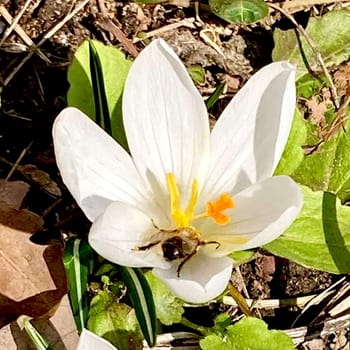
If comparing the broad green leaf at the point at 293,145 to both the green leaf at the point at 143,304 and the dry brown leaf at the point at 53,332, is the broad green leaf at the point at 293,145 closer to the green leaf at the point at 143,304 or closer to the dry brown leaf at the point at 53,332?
the green leaf at the point at 143,304

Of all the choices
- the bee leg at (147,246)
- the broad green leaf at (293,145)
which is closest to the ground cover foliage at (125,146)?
the broad green leaf at (293,145)

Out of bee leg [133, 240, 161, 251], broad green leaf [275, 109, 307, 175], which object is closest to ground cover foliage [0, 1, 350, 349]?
broad green leaf [275, 109, 307, 175]

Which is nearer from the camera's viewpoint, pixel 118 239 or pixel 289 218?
pixel 289 218

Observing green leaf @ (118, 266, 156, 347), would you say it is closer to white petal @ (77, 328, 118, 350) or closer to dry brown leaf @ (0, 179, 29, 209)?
white petal @ (77, 328, 118, 350)

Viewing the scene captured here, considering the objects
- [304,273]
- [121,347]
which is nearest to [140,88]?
[121,347]

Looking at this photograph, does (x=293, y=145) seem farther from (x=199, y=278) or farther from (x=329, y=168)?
(x=199, y=278)

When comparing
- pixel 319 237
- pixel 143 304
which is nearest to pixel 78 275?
pixel 143 304

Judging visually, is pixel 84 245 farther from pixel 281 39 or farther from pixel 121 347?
pixel 281 39
